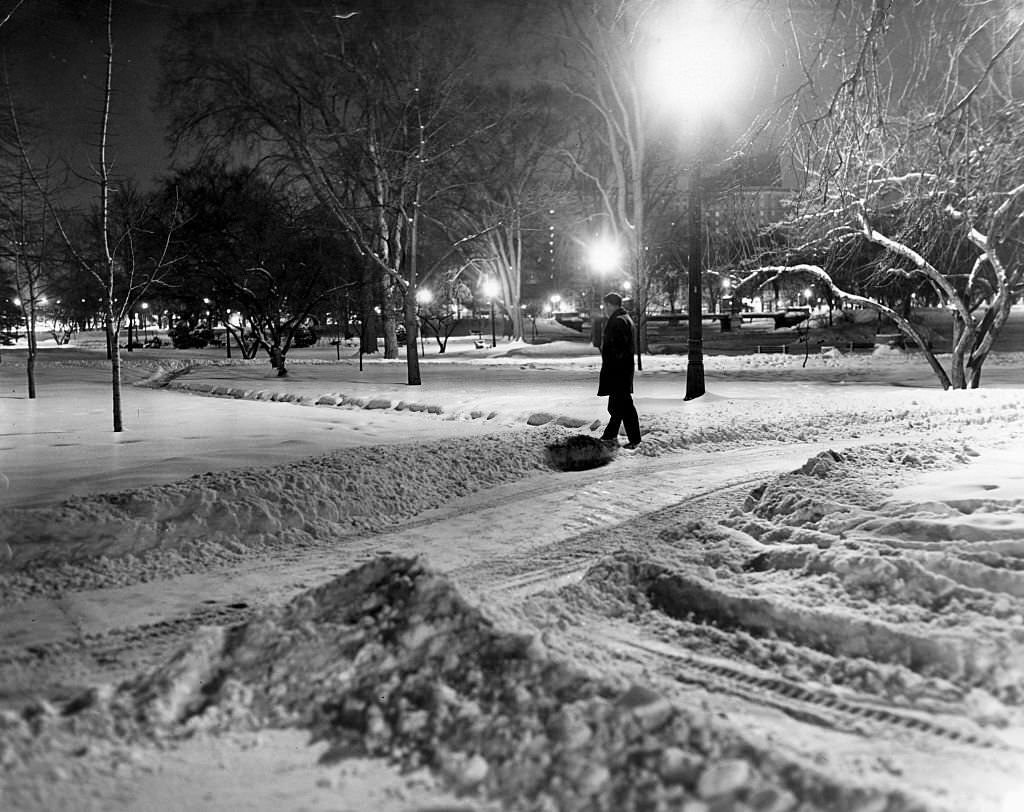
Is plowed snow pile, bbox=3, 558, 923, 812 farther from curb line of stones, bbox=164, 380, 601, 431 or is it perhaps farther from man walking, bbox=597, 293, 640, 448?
curb line of stones, bbox=164, 380, 601, 431

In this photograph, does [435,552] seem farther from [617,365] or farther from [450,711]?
[617,365]

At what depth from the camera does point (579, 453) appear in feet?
36.5

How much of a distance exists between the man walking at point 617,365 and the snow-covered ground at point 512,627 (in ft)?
2.99

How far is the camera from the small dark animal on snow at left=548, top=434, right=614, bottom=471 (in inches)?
421

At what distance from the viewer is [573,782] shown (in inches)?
125

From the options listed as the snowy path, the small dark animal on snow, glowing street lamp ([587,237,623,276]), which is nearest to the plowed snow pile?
the snowy path

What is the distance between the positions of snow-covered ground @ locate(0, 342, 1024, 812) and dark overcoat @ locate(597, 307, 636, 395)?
1.08 m

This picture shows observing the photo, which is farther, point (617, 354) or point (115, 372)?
point (115, 372)

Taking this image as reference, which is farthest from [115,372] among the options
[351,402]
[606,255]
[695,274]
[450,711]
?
[606,255]

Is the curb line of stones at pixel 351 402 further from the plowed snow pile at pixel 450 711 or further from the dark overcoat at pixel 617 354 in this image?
the plowed snow pile at pixel 450 711

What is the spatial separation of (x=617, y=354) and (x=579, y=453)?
1.36 m

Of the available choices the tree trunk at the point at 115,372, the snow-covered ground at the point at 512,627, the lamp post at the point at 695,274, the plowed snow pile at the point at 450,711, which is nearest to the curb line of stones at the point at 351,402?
the snow-covered ground at the point at 512,627

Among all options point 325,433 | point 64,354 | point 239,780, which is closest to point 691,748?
point 239,780

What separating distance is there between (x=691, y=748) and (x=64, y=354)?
50.8 meters
